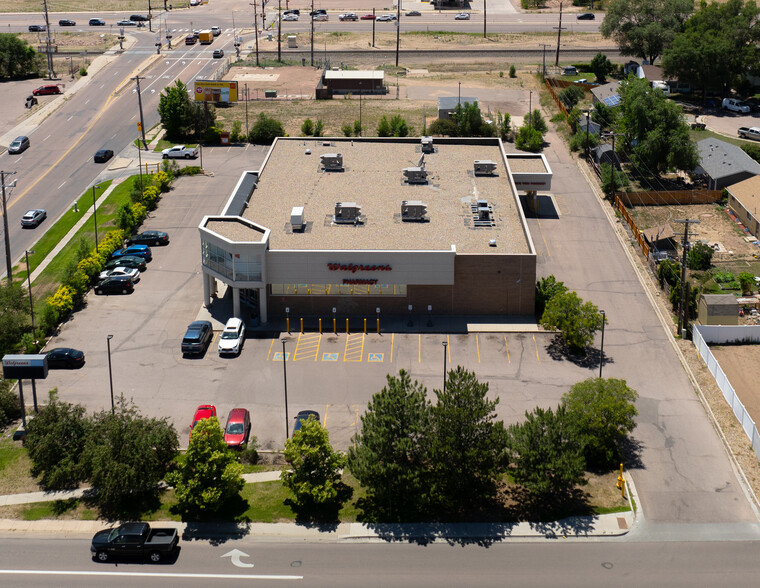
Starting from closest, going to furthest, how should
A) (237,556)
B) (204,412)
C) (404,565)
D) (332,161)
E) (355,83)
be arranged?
1. (404,565)
2. (237,556)
3. (204,412)
4. (332,161)
5. (355,83)

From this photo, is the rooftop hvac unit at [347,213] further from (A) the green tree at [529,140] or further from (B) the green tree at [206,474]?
(A) the green tree at [529,140]

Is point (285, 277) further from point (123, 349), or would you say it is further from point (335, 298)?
point (123, 349)

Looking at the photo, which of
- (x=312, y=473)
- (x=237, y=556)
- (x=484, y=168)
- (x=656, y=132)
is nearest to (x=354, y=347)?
(x=312, y=473)

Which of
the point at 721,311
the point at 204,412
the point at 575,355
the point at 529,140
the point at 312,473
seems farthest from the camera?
the point at 529,140

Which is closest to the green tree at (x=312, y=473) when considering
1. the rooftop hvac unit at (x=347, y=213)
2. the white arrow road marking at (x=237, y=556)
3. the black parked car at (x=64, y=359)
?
the white arrow road marking at (x=237, y=556)

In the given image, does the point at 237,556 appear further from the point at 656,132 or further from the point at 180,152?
the point at 180,152
